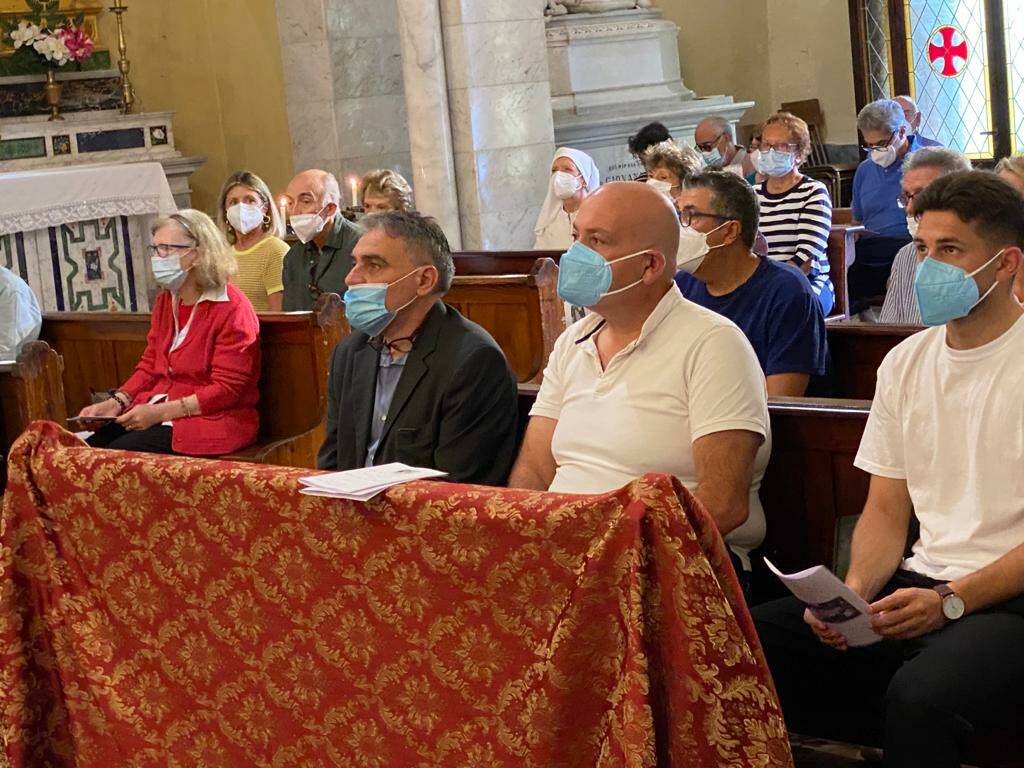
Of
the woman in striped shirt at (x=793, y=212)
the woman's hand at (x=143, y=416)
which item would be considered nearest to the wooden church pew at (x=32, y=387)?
the woman's hand at (x=143, y=416)

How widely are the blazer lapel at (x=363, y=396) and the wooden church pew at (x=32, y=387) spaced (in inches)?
56.1

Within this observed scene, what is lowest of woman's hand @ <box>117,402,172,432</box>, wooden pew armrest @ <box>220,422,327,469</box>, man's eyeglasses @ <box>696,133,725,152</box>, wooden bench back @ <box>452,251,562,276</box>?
wooden pew armrest @ <box>220,422,327,469</box>

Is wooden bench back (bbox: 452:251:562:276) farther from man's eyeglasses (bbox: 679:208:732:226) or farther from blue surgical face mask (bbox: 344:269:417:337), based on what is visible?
blue surgical face mask (bbox: 344:269:417:337)

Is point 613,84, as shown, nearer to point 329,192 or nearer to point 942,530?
point 329,192

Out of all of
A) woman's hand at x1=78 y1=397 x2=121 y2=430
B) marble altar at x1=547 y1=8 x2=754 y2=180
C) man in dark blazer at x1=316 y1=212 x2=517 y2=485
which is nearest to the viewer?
man in dark blazer at x1=316 y1=212 x2=517 y2=485

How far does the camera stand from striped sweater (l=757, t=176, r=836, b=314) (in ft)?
18.8

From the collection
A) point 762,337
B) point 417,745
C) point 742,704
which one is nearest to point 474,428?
point 762,337

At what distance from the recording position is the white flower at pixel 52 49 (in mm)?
9375

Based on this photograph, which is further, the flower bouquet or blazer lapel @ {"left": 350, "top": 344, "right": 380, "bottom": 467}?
the flower bouquet

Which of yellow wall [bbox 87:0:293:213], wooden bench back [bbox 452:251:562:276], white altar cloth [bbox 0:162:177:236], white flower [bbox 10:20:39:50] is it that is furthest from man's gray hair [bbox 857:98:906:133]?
Answer: white flower [bbox 10:20:39:50]

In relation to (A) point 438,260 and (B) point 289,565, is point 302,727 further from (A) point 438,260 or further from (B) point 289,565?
(A) point 438,260

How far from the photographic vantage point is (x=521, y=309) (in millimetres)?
5633

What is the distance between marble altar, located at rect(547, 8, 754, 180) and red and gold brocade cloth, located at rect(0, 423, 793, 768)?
705 centimetres

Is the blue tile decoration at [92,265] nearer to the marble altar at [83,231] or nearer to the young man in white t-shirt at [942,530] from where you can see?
the marble altar at [83,231]
